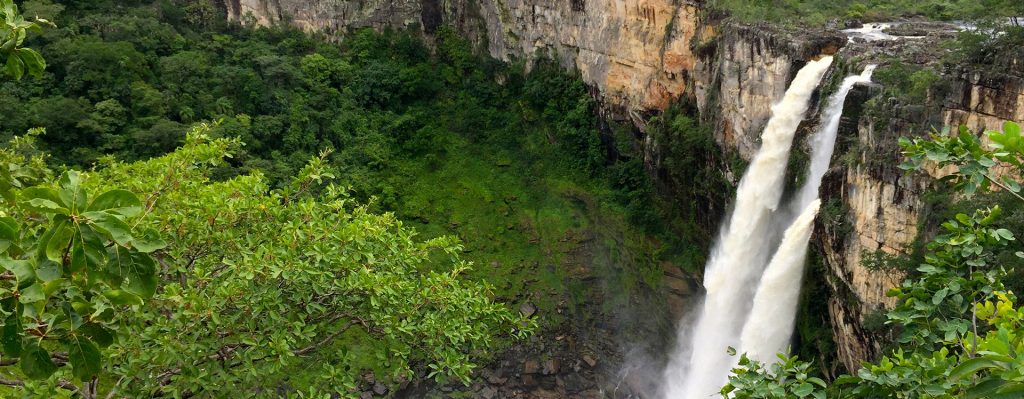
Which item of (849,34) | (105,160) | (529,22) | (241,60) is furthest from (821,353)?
(241,60)

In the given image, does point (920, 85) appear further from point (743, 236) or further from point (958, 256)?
point (958, 256)

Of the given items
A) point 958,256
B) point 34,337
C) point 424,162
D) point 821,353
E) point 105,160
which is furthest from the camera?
point 424,162

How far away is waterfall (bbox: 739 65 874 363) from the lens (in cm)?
1498

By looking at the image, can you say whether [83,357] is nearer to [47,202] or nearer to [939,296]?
[47,202]

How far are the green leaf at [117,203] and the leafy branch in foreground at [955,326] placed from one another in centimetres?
316

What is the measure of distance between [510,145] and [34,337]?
80.2 feet

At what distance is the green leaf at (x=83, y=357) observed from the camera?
357cm

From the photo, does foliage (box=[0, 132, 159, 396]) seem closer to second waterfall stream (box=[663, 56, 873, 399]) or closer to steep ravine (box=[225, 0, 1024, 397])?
steep ravine (box=[225, 0, 1024, 397])

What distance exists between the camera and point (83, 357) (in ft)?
11.8

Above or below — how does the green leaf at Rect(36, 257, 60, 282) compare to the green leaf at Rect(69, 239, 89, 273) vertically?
below

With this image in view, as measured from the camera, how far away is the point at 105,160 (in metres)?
12.2

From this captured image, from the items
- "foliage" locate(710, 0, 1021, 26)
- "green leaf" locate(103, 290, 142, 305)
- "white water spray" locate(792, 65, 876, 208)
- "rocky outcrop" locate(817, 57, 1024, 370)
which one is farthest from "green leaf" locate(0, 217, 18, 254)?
"foliage" locate(710, 0, 1021, 26)

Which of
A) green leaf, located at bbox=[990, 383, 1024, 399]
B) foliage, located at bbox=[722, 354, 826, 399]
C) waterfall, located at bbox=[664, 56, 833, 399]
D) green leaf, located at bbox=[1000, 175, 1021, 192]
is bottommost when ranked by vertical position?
waterfall, located at bbox=[664, 56, 833, 399]

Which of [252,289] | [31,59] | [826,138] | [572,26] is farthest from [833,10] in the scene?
[31,59]
